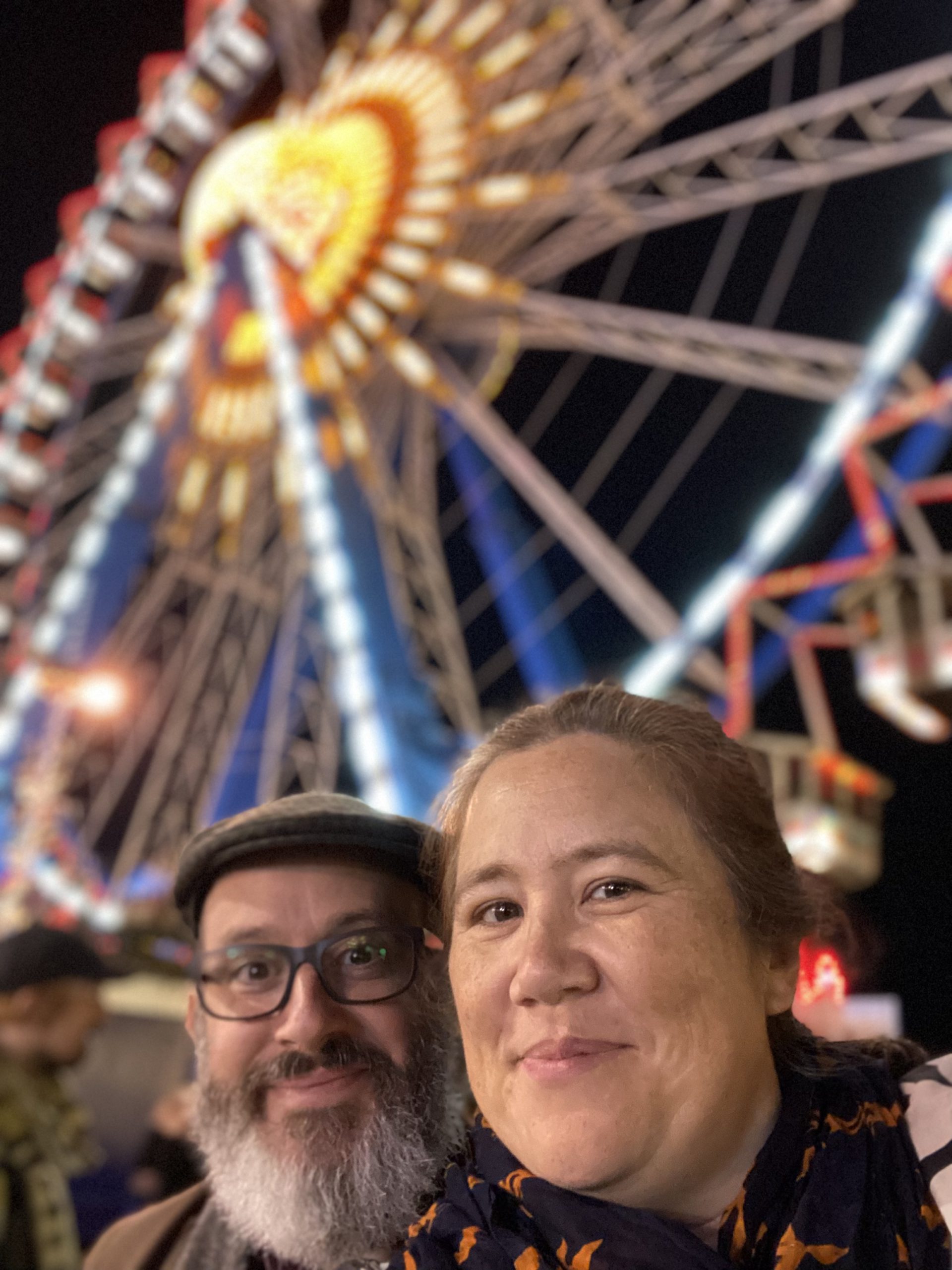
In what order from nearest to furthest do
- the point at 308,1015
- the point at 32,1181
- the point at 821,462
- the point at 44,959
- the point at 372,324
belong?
1. the point at 308,1015
2. the point at 32,1181
3. the point at 44,959
4. the point at 821,462
5. the point at 372,324

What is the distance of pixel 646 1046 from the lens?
0.91 meters

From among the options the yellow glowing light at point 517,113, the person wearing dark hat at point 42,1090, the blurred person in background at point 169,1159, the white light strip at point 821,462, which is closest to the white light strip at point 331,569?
the white light strip at point 821,462

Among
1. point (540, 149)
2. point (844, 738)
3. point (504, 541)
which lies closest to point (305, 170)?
point (540, 149)

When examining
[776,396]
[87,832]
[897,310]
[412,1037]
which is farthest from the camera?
[87,832]

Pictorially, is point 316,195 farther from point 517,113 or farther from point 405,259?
point 517,113

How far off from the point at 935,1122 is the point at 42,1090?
2713 mm

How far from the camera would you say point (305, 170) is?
9141 mm

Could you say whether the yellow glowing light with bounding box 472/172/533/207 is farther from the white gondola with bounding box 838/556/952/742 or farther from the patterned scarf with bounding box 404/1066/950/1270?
the patterned scarf with bounding box 404/1066/950/1270

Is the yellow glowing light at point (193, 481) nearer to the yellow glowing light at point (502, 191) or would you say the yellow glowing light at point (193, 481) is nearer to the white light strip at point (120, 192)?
the white light strip at point (120, 192)

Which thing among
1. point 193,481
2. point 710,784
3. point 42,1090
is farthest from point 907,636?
point 193,481

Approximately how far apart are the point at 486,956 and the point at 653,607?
7.07 metres

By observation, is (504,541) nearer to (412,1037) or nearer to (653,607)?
(653,607)

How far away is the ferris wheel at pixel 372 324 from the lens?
303 inches

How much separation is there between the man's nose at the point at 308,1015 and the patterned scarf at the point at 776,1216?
0.32 metres
